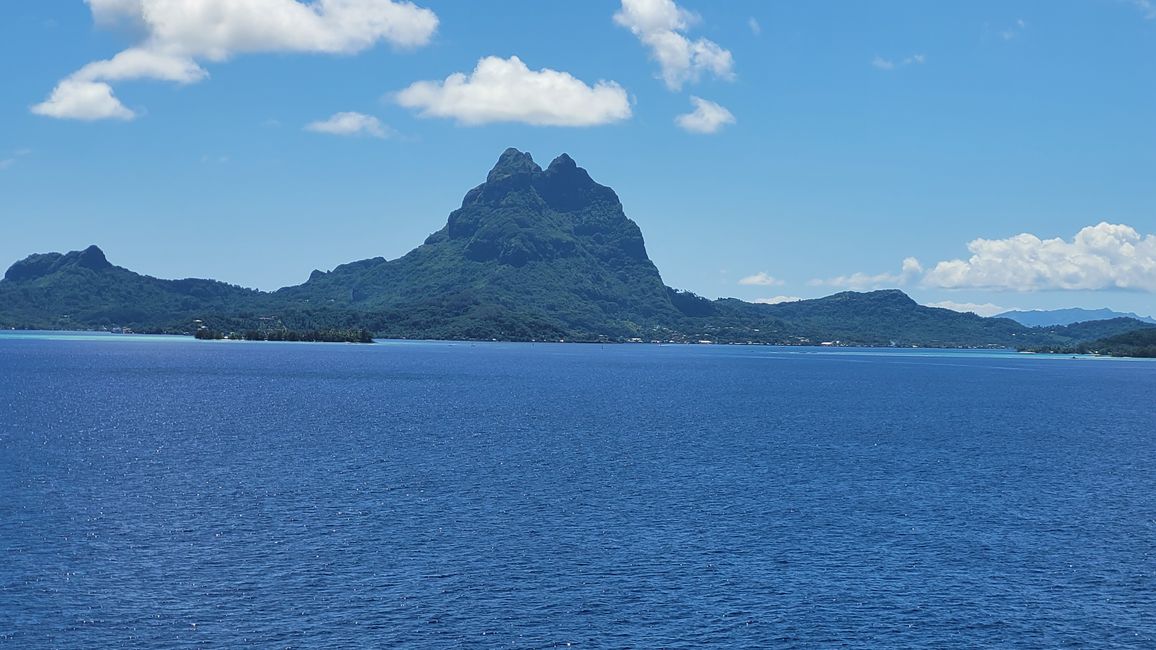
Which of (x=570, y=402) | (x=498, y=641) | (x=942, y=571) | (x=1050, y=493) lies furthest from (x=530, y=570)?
(x=570, y=402)

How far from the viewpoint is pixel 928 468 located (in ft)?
358

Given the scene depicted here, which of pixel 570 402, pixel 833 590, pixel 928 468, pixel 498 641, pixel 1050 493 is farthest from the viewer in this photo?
pixel 570 402

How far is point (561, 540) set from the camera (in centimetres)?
6962

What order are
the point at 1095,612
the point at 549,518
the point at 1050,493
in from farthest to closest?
the point at 1050,493, the point at 549,518, the point at 1095,612

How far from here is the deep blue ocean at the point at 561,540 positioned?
51.3m

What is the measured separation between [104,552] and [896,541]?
56694 mm

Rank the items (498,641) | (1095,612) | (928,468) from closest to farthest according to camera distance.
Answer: (498,641) → (1095,612) → (928,468)

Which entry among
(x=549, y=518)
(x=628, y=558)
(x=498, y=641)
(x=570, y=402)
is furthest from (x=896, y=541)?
(x=570, y=402)

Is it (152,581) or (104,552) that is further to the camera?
(104,552)

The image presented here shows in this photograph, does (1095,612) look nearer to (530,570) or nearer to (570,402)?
(530,570)

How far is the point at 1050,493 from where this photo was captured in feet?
305

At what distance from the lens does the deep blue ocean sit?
2021 inches

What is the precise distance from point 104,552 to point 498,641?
30.6 m

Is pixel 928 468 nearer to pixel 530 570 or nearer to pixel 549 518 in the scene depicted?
pixel 549 518
